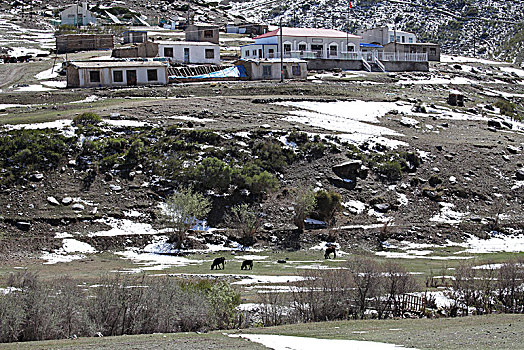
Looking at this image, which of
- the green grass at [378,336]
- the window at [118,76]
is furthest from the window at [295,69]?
the green grass at [378,336]

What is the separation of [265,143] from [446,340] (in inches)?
1139

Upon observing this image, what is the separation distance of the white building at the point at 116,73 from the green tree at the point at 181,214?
105ft

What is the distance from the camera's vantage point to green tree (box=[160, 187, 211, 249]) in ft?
105

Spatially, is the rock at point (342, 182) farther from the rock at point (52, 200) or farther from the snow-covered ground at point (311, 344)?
the snow-covered ground at point (311, 344)

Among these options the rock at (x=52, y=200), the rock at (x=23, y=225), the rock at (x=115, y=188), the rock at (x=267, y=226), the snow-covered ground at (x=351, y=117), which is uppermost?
the snow-covered ground at (x=351, y=117)

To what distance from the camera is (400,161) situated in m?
42.7

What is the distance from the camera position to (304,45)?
277ft

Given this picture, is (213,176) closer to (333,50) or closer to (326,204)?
(326,204)

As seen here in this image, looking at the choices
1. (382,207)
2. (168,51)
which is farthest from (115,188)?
(168,51)

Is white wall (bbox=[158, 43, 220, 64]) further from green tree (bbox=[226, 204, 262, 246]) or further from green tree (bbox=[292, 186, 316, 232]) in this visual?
green tree (bbox=[292, 186, 316, 232])

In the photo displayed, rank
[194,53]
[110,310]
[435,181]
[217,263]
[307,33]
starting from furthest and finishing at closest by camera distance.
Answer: [307,33] < [194,53] < [435,181] < [217,263] < [110,310]

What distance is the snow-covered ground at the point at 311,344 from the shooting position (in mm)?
13688

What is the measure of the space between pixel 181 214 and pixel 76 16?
90.0 m

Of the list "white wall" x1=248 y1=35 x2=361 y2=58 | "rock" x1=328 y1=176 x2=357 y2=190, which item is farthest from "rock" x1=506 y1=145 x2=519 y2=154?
"white wall" x1=248 y1=35 x2=361 y2=58
